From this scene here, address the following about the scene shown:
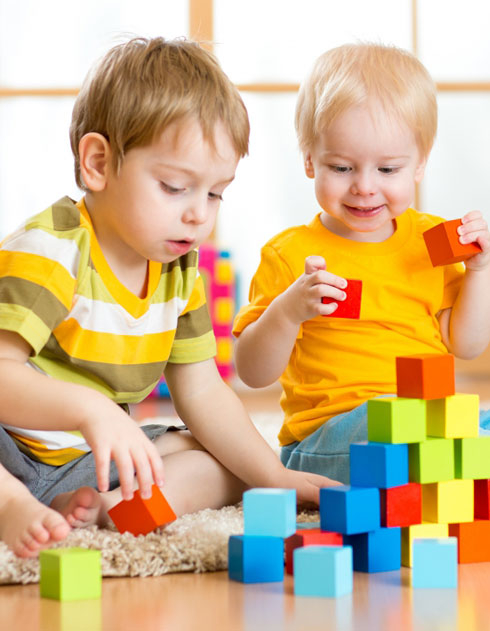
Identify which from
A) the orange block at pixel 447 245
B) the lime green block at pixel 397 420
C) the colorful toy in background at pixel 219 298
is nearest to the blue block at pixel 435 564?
the lime green block at pixel 397 420

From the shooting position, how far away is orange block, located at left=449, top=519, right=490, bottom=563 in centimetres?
100

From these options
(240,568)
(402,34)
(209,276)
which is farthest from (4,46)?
(240,568)

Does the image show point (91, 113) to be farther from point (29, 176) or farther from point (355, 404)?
point (29, 176)

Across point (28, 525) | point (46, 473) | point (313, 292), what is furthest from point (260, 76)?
point (28, 525)

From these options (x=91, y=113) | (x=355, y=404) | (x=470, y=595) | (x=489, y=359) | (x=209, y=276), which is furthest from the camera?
(x=489, y=359)

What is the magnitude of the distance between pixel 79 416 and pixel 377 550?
33 centimetres

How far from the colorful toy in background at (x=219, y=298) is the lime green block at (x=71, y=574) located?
2.10 meters

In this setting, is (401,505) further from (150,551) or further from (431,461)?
(150,551)

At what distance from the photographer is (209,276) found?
300cm

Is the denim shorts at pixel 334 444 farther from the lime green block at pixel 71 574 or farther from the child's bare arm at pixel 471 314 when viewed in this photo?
the lime green block at pixel 71 574

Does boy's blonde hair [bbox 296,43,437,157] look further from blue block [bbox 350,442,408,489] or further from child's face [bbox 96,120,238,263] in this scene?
blue block [bbox 350,442,408,489]

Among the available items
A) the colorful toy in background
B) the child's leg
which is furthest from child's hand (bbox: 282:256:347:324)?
the colorful toy in background

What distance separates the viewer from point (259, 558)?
92cm

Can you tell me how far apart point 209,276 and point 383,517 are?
2087 millimetres
